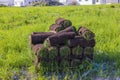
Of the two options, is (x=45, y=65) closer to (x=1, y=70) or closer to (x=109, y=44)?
(x=1, y=70)

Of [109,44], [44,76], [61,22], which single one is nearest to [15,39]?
[61,22]

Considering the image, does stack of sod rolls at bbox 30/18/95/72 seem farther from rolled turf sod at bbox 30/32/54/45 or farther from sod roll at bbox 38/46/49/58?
rolled turf sod at bbox 30/32/54/45

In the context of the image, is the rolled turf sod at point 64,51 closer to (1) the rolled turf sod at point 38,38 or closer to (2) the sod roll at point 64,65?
(2) the sod roll at point 64,65

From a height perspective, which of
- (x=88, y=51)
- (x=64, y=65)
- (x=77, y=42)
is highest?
(x=77, y=42)

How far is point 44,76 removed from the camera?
423 cm

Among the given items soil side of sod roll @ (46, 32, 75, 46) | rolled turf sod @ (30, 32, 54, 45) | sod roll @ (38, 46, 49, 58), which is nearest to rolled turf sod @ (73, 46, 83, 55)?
soil side of sod roll @ (46, 32, 75, 46)

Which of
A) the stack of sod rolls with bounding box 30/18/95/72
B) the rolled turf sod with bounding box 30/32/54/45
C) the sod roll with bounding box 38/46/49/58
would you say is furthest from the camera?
the rolled turf sod with bounding box 30/32/54/45

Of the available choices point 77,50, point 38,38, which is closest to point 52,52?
point 77,50

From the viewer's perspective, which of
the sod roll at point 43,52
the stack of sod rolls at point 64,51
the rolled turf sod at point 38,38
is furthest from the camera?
the rolled turf sod at point 38,38

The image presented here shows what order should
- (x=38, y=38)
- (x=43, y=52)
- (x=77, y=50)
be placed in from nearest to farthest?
(x=43, y=52) → (x=77, y=50) → (x=38, y=38)

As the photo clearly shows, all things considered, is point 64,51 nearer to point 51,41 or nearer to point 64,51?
point 64,51

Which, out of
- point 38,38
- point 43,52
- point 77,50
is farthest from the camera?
point 38,38

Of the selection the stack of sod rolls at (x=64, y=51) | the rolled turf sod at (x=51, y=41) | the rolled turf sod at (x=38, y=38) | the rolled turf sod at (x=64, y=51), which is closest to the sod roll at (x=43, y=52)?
the stack of sod rolls at (x=64, y=51)

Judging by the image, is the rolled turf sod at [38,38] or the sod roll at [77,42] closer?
the sod roll at [77,42]
